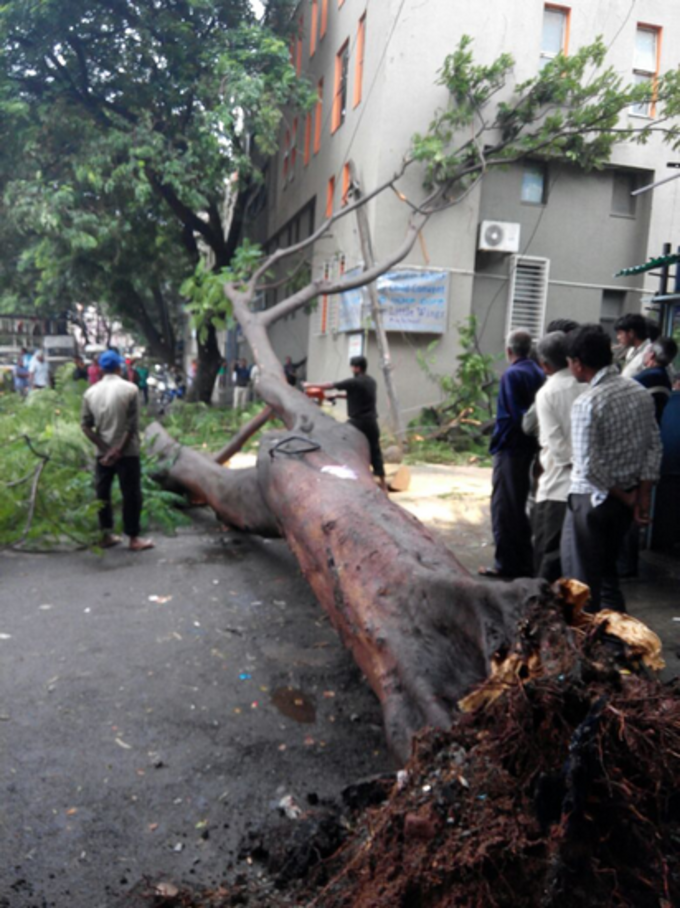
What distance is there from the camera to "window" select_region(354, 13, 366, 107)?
14258 millimetres

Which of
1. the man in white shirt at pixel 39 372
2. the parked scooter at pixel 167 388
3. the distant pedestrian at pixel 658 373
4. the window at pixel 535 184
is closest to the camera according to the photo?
the distant pedestrian at pixel 658 373

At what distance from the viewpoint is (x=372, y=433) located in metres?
8.31

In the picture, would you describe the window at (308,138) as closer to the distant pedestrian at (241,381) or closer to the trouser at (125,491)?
the distant pedestrian at (241,381)

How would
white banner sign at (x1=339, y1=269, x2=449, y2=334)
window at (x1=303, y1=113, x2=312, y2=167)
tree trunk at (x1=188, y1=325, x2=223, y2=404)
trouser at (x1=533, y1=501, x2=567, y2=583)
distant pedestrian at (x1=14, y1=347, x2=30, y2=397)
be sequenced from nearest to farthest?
trouser at (x1=533, y1=501, x2=567, y2=583), white banner sign at (x1=339, y1=269, x2=449, y2=334), tree trunk at (x1=188, y1=325, x2=223, y2=404), window at (x1=303, y1=113, x2=312, y2=167), distant pedestrian at (x1=14, y1=347, x2=30, y2=397)

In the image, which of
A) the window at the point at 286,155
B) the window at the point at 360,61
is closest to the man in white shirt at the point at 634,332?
the window at the point at 360,61

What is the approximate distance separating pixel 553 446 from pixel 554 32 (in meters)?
12.3

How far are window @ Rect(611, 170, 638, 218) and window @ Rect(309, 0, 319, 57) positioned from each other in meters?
8.46

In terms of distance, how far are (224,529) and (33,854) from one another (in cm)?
485

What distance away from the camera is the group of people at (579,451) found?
11.5 feet

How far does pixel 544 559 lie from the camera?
444cm

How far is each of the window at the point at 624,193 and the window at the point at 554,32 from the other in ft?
8.31

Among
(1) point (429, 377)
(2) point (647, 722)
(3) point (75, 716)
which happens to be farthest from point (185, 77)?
(2) point (647, 722)

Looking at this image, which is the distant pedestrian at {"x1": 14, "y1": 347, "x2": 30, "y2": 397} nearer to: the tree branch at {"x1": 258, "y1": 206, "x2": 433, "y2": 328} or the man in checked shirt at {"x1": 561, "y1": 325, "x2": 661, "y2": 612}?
the tree branch at {"x1": 258, "y1": 206, "x2": 433, "y2": 328}

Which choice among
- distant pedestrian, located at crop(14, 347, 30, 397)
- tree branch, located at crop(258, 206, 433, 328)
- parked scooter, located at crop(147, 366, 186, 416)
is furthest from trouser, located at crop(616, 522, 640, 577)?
parked scooter, located at crop(147, 366, 186, 416)
